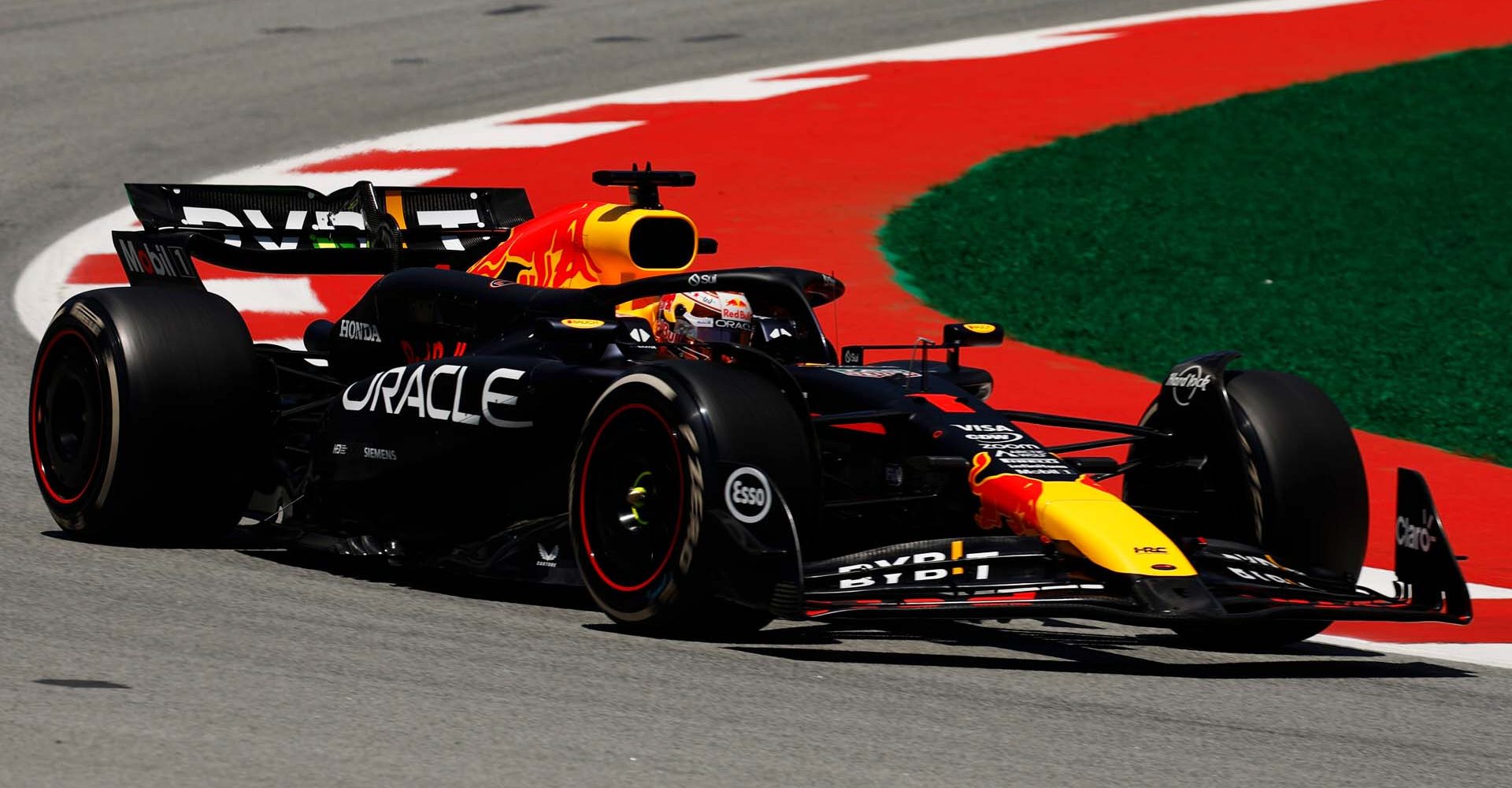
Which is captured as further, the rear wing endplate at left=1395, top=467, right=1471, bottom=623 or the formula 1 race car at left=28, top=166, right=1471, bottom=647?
the rear wing endplate at left=1395, top=467, right=1471, bottom=623

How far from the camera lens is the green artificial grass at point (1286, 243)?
1387 cm

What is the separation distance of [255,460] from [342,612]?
5.23ft

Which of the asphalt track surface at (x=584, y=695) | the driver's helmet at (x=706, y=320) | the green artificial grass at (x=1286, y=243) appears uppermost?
the green artificial grass at (x=1286, y=243)

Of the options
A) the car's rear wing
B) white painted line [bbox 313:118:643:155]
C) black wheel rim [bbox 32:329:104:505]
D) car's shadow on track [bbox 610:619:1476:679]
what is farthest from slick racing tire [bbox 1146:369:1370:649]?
white painted line [bbox 313:118:643:155]

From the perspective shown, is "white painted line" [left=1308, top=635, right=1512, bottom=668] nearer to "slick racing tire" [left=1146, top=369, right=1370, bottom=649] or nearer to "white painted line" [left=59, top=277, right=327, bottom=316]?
"slick racing tire" [left=1146, top=369, right=1370, bottom=649]

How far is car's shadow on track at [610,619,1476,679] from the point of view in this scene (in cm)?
684

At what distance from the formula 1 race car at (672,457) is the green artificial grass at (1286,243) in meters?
4.75

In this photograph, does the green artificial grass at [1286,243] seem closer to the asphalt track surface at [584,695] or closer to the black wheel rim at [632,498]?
the asphalt track surface at [584,695]

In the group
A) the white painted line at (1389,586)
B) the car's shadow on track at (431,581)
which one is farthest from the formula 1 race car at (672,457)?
the white painted line at (1389,586)

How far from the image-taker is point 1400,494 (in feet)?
23.6

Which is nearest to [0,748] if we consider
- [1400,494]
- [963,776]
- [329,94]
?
[963,776]

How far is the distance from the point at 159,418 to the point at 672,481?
240 centimetres

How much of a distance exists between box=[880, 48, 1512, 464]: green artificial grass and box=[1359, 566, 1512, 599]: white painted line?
301cm

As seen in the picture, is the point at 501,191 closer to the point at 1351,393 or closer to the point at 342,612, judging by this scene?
the point at 342,612
